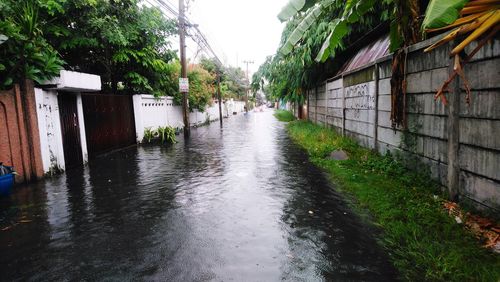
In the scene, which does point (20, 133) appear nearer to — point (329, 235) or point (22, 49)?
point (22, 49)

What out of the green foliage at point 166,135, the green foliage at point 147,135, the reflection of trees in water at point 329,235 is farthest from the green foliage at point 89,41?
the reflection of trees in water at point 329,235

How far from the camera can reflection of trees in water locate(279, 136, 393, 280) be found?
3271 millimetres

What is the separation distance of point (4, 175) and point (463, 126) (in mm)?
7382

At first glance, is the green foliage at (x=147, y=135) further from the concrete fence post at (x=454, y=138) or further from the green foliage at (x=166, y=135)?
the concrete fence post at (x=454, y=138)

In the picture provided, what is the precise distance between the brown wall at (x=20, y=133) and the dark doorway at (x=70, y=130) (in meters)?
1.25

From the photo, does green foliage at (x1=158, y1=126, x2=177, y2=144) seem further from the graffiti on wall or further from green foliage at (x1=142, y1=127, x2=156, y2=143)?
the graffiti on wall

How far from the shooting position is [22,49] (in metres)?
6.96

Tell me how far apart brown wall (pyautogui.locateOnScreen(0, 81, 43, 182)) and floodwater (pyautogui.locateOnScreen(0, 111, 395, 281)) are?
0.57 m

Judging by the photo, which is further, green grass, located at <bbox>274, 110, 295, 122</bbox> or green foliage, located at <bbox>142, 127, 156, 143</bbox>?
green grass, located at <bbox>274, 110, 295, 122</bbox>

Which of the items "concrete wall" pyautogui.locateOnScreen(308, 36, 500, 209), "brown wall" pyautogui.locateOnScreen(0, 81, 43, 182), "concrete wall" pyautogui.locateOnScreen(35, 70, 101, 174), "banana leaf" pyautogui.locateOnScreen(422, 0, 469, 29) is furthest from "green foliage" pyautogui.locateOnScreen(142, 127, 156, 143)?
"banana leaf" pyautogui.locateOnScreen(422, 0, 469, 29)

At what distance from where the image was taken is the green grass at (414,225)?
119 inches

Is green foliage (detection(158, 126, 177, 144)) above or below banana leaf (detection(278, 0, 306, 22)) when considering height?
below

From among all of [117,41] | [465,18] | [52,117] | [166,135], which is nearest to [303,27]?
[465,18]

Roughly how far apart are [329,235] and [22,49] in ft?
24.0
